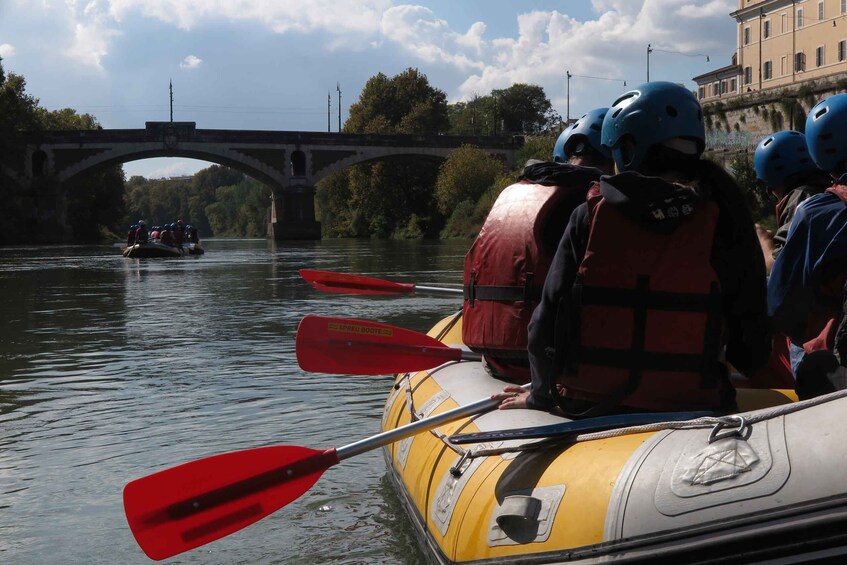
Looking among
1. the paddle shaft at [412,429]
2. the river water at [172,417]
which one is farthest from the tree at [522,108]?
the paddle shaft at [412,429]

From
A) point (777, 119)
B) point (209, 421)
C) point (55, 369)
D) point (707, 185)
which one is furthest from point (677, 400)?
point (777, 119)

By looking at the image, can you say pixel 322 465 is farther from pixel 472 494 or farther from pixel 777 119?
pixel 777 119

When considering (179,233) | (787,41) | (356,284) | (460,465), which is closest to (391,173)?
(787,41)

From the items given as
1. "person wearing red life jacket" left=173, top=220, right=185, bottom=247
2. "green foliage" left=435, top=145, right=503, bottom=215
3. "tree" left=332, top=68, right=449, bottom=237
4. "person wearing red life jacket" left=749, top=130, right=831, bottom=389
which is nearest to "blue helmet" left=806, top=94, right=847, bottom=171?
"person wearing red life jacket" left=749, top=130, right=831, bottom=389

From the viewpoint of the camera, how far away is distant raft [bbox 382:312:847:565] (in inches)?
86.6

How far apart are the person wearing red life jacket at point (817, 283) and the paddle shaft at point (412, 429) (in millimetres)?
895

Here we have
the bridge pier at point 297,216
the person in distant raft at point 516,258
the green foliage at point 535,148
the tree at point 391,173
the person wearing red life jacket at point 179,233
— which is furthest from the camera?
the tree at point 391,173

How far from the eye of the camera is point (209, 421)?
22.1 ft

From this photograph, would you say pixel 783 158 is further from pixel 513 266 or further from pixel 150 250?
pixel 150 250

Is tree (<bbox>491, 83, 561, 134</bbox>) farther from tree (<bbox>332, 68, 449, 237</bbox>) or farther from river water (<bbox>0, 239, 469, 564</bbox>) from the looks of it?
river water (<bbox>0, 239, 469, 564</bbox>)

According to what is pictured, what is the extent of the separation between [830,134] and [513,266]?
1.30 m

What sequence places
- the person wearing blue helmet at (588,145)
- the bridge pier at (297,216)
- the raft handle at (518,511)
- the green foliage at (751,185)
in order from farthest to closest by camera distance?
the bridge pier at (297,216)
the green foliage at (751,185)
the person wearing blue helmet at (588,145)
the raft handle at (518,511)

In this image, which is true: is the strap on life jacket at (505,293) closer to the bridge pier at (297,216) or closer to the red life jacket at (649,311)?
the red life jacket at (649,311)

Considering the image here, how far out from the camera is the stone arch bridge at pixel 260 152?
191 feet
